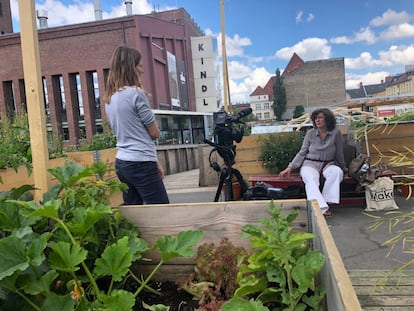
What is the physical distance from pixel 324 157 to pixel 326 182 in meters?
0.34

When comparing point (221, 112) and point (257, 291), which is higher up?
point (221, 112)

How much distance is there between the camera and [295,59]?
73.5 meters

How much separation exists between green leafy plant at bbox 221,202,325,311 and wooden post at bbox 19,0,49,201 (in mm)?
1087

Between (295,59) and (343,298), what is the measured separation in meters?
77.4

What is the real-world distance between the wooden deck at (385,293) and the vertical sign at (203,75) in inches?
1378

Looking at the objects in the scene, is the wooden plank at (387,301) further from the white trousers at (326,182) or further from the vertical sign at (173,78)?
the vertical sign at (173,78)

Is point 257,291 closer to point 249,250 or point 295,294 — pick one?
point 295,294

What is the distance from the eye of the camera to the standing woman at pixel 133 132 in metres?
2.24

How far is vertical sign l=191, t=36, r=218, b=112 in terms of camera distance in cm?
3694

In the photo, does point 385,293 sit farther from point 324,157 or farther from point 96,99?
point 96,99

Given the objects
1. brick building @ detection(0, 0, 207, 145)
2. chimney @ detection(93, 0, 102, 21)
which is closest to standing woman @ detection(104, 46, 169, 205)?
brick building @ detection(0, 0, 207, 145)

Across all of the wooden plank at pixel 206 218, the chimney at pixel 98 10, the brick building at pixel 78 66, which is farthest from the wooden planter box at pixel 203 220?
the chimney at pixel 98 10

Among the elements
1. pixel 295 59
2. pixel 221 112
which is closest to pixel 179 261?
pixel 221 112

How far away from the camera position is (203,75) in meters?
37.3
